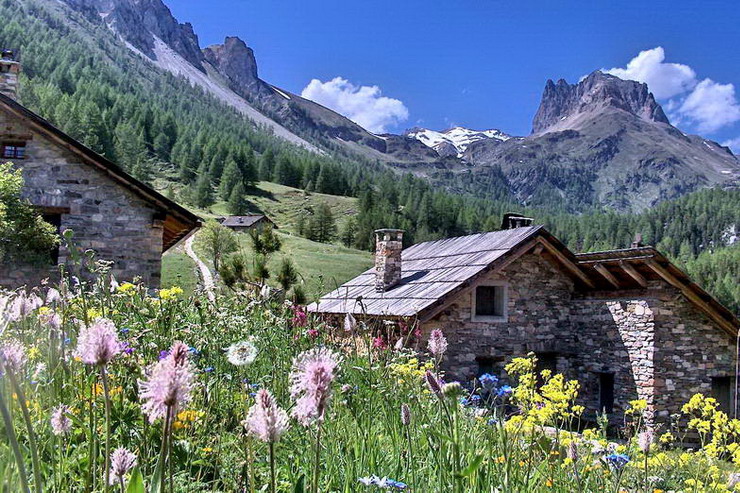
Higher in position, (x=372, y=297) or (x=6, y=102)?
(x=6, y=102)

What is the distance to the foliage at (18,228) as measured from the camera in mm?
16016

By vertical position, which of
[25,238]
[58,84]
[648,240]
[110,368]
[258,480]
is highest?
[58,84]

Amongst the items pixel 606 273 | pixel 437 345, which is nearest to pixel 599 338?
pixel 606 273

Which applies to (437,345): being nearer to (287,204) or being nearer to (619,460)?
(619,460)

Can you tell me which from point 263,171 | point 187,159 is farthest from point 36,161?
point 263,171

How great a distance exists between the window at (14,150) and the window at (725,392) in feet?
70.1

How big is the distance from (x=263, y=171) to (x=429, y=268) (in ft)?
407

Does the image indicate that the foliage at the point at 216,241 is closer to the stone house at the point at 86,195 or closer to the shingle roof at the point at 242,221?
A: the shingle roof at the point at 242,221

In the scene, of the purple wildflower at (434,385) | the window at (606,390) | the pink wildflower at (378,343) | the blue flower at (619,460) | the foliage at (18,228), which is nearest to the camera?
the purple wildflower at (434,385)

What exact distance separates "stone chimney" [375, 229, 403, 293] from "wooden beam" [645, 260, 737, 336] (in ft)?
27.0

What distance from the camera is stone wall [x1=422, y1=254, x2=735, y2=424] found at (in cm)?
1942

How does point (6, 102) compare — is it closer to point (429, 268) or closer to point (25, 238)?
point (25, 238)

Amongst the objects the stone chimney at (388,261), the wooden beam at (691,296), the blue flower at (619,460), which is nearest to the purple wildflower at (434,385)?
the blue flower at (619,460)

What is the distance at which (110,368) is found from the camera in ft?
12.0
